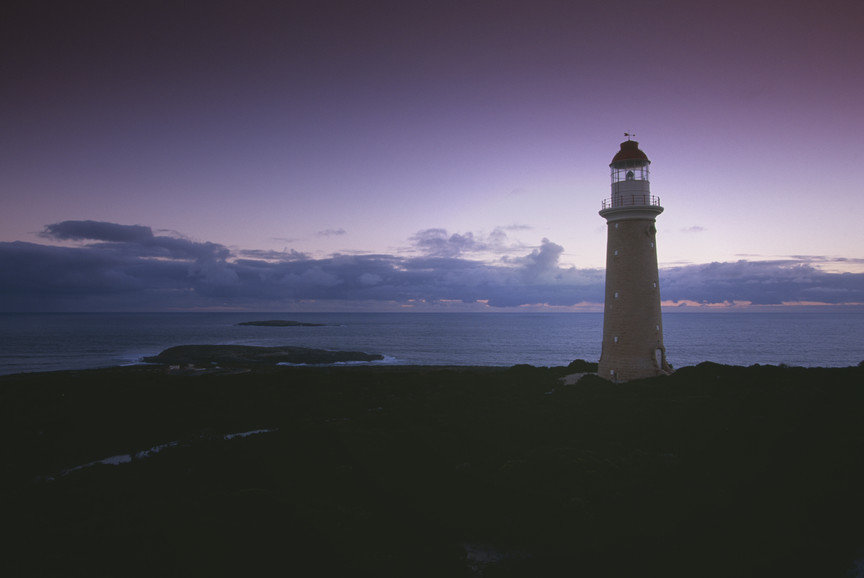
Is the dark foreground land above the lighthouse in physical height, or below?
below

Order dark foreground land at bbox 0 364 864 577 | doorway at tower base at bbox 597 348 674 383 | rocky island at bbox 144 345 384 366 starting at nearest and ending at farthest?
dark foreground land at bbox 0 364 864 577
doorway at tower base at bbox 597 348 674 383
rocky island at bbox 144 345 384 366

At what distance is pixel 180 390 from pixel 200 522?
897 inches

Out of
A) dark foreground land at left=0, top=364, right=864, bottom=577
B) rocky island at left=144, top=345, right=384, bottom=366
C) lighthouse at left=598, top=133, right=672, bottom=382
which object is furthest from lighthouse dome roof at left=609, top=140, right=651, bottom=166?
rocky island at left=144, top=345, right=384, bottom=366

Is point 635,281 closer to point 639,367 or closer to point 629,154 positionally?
point 639,367

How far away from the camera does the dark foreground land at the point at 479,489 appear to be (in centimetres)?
793

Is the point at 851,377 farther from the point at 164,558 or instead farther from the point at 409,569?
the point at 164,558

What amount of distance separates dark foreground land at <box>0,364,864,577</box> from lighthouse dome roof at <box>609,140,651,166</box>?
10.1 m

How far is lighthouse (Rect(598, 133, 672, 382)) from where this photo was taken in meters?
20.8

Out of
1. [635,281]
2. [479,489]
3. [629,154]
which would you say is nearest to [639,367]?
[635,281]

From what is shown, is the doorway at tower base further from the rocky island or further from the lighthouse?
the rocky island

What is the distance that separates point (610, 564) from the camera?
805 cm

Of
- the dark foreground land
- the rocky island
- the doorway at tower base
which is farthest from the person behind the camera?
the rocky island

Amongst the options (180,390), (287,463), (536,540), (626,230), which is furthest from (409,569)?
(180,390)

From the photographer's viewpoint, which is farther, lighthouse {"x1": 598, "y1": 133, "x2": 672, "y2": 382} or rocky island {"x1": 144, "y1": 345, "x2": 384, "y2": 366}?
rocky island {"x1": 144, "y1": 345, "x2": 384, "y2": 366}
